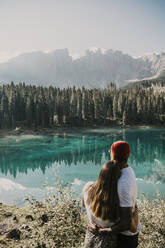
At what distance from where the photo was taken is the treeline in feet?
286

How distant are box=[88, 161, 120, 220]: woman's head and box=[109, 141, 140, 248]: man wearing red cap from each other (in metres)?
0.10

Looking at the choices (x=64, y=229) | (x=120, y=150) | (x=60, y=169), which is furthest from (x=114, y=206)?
(x=60, y=169)

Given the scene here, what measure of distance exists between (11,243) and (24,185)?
18.2 m

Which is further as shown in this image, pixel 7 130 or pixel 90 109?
pixel 90 109

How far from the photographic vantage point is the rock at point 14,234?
981cm

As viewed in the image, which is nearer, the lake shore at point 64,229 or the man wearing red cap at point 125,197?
the man wearing red cap at point 125,197

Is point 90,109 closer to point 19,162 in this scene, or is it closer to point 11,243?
point 19,162

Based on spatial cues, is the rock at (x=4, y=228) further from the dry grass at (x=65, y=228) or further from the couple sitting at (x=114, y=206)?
the couple sitting at (x=114, y=206)

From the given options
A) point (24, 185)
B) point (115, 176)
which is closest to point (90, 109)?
point (24, 185)

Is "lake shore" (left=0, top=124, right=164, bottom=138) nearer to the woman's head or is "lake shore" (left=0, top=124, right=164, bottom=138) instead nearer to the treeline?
the treeline

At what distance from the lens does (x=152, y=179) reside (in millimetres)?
25156

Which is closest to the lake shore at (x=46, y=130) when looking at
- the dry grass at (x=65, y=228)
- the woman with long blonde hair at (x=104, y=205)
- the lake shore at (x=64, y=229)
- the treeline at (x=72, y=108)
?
the treeline at (x=72, y=108)

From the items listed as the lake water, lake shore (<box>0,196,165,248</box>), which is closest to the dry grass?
lake shore (<box>0,196,165,248</box>)

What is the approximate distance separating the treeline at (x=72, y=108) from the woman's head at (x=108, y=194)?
84.3 meters
